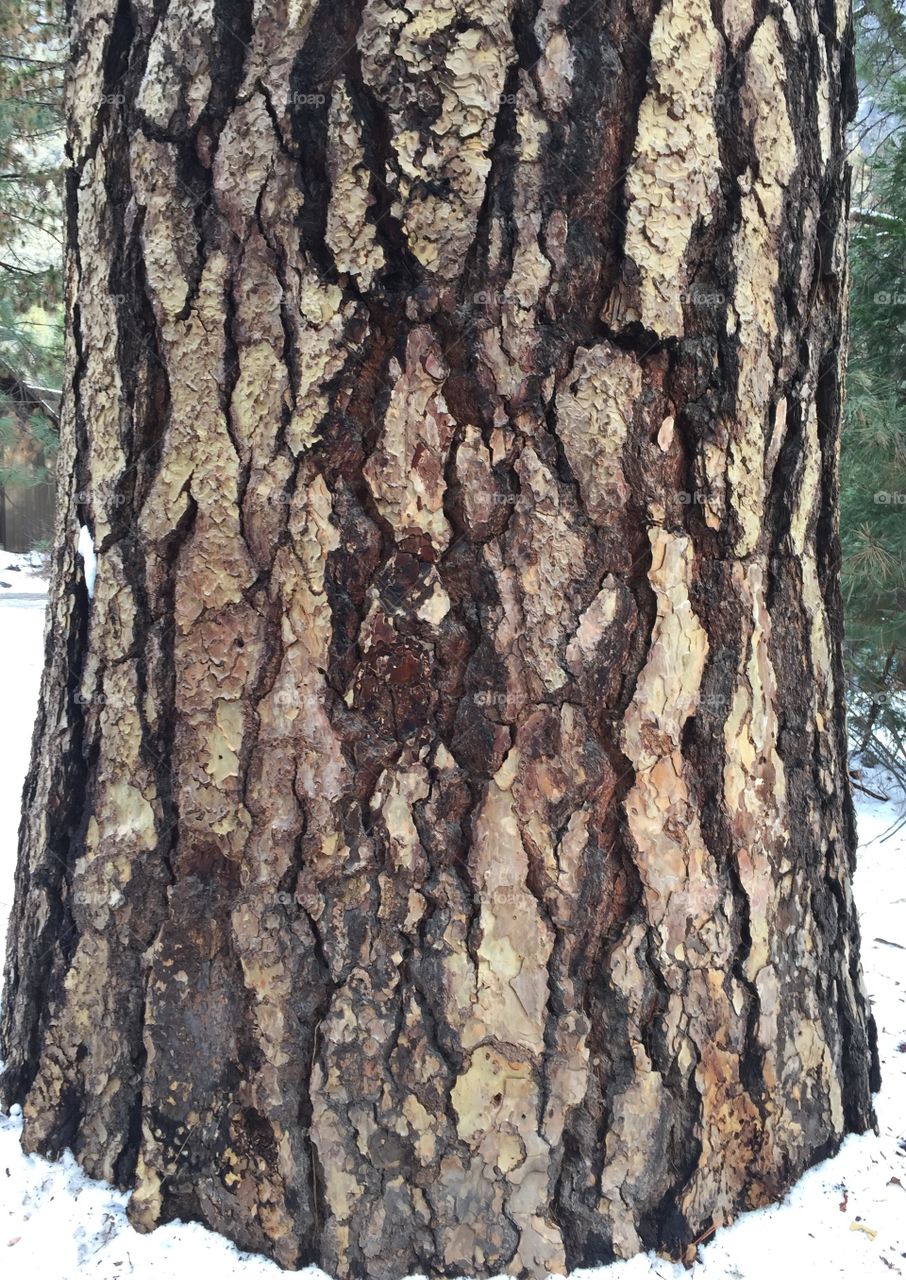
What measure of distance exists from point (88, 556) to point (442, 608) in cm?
56

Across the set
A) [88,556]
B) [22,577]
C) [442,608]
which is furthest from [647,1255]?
[22,577]

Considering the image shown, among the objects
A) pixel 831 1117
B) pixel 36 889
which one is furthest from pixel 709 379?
pixel 36 889

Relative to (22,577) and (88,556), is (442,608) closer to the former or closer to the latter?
(88,556)

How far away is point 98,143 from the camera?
4.50 ft

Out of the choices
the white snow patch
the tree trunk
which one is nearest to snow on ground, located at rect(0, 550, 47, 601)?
the white snow patch

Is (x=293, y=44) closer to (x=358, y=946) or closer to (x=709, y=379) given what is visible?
(x=709, y=379)

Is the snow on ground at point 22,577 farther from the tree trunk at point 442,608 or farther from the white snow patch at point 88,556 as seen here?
the tree trunk at point 442,608

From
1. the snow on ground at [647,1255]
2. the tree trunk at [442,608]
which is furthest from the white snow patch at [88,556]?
the snow on ground at [647,1255]

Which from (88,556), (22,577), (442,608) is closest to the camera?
(442,608)

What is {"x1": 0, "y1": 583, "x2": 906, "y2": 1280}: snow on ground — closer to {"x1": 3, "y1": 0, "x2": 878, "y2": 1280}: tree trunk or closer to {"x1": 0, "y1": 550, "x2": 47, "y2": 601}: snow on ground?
{"x1": 3, "y1": 0, "x2": 878, "y2": 1280}: tree trunk

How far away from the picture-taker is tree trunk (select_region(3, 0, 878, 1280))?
4.00 ft

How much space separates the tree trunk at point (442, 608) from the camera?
1221mm

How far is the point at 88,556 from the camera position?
1.43 meters

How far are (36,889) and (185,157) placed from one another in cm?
111
